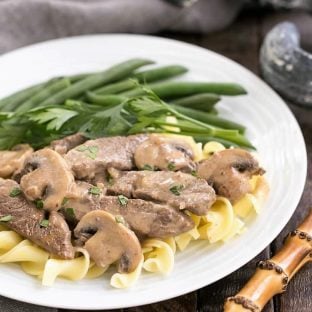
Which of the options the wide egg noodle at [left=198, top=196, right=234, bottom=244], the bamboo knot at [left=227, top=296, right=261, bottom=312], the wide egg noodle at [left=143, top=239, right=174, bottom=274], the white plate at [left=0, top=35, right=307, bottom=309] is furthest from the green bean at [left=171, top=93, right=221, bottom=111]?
the bamboo knot at [left=227, top=296, right=261, bottom=312]

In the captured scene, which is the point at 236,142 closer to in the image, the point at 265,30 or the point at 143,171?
the point at 143,171

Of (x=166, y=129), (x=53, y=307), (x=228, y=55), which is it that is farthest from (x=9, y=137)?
(x=228, y=55)

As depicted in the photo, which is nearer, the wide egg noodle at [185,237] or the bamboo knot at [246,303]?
the bamboo knot at [246,303]

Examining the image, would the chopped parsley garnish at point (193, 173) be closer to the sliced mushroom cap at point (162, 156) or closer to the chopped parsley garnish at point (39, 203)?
the sliced mushroom cap at point (162, 156)

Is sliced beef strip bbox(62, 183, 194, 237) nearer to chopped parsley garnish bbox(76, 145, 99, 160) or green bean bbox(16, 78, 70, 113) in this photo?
chopped parsley garnish bbox(76, 145, 99, 160)

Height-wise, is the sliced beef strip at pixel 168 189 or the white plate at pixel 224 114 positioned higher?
the sliced beef strip at pixel 168 189

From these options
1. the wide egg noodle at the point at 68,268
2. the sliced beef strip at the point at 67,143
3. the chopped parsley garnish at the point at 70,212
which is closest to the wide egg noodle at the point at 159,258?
the wide egg noodle at the point at 68,268

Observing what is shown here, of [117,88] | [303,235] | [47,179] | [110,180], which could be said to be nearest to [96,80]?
[117,88]
